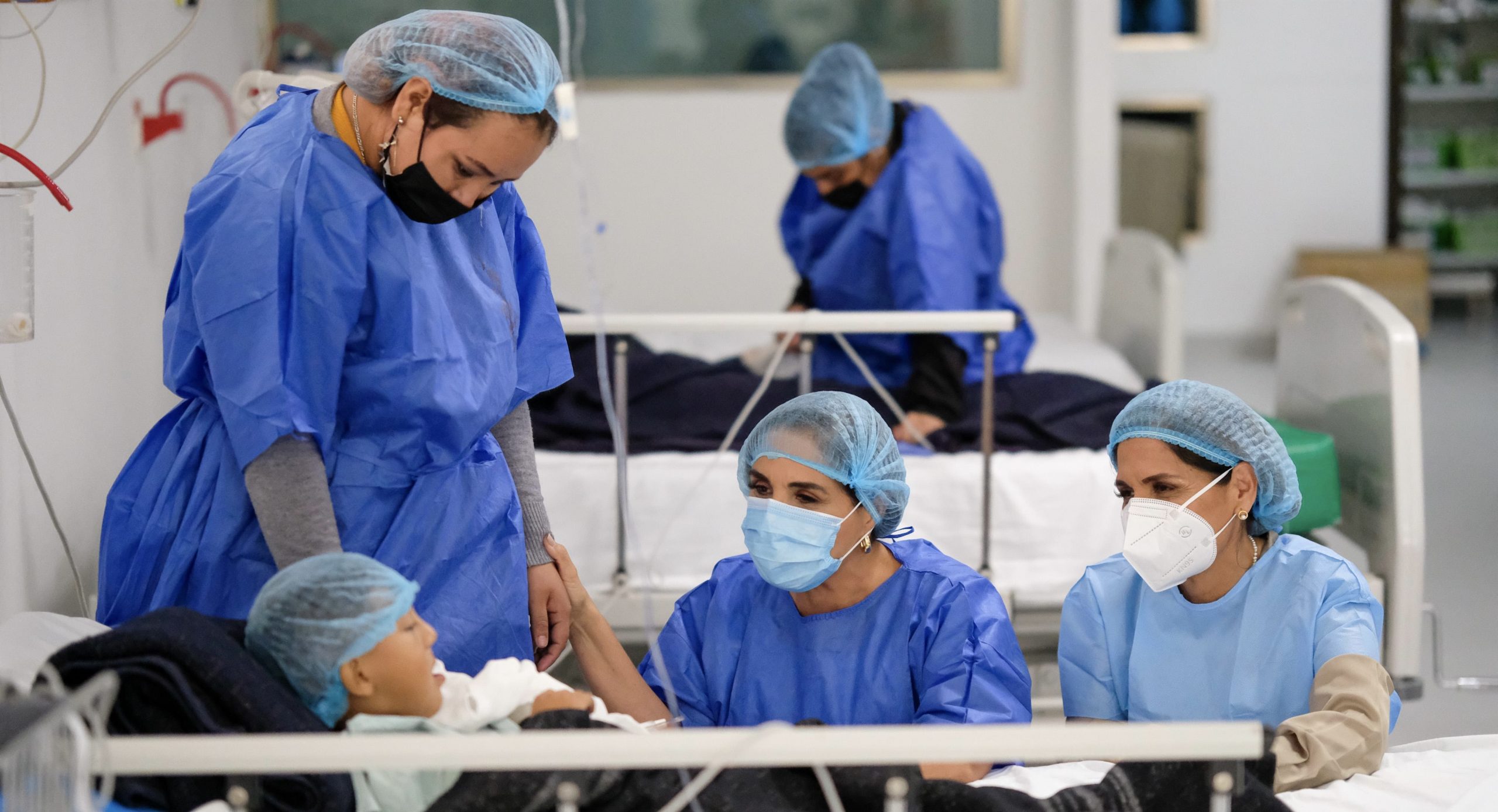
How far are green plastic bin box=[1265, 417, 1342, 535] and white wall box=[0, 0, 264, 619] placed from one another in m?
2.40

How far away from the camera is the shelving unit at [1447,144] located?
8.02 m

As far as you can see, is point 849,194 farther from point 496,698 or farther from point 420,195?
point 496,698

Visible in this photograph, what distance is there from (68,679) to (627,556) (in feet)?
5.25

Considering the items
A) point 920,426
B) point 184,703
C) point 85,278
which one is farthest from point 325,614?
point 920,426

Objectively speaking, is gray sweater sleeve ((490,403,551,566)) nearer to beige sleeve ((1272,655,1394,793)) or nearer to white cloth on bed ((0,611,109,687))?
white cloth on bed ((0,611,109,687))

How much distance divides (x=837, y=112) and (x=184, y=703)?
2241 mm

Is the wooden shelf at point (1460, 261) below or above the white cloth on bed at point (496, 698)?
below

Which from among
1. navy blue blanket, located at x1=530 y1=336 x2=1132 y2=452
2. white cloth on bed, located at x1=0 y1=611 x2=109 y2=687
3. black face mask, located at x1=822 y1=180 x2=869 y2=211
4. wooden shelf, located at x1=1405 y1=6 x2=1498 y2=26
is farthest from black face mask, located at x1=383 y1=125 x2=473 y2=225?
wooden shelf, located at x1=1405 y1=6 x2=1498 y2=26

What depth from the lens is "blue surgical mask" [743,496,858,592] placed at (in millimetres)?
2018

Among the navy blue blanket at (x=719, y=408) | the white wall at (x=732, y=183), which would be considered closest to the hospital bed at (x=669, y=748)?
the navy blue blanket at (x=719, y=408)

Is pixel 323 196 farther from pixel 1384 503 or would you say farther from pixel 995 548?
pixel 1384 503

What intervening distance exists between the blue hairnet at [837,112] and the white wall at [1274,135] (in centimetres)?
458

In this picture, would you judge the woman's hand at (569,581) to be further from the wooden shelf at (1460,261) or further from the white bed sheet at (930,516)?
the wooden shelf at (1460,261)

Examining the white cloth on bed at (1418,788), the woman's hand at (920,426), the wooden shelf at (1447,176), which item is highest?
the wooden shelf at (1447,176)
